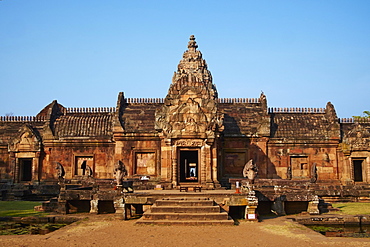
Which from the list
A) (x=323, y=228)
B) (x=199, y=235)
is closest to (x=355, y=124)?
(x=323, y=228)

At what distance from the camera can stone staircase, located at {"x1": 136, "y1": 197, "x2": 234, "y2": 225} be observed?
14.9 metres

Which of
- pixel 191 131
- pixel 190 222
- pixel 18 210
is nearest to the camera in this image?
pixel 190 222

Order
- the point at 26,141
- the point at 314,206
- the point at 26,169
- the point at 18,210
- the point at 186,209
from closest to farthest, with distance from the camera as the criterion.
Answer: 1. the point at 186,209
2. the point at 314,206
3. the point at 18,210
4. the point at 26,141
5. the point at 26,169

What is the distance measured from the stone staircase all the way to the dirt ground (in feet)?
1.42

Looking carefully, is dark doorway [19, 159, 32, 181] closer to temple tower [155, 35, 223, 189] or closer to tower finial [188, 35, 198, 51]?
temple tower [155, 35, 223, 189]

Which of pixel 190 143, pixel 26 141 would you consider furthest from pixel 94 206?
pixel 26 141

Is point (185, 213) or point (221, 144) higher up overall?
point (221, 144)

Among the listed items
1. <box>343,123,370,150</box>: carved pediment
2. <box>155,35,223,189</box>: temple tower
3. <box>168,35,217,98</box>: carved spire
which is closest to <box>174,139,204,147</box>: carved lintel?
<box>155,35,223,189</box>: temple tower

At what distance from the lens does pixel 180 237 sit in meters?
12.8

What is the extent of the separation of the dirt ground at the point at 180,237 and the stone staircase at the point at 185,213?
43cm

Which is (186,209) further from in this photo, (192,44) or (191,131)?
(192,44)

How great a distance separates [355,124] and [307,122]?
346 cm

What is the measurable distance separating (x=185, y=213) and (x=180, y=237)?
2.77 metres

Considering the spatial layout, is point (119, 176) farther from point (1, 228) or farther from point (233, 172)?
point (233, 172)
